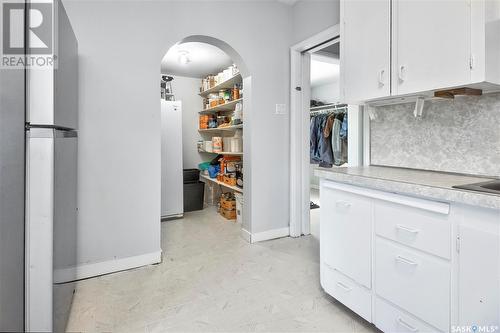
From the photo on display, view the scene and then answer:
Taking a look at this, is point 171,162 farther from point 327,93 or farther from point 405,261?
point 327,93

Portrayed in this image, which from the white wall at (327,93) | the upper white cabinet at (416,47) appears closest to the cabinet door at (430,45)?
the upper white cabinet at (416,47)

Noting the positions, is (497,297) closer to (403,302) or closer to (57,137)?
(403,302)

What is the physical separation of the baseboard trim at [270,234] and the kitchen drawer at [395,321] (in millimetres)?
1561

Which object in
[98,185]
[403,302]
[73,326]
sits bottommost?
[73,326]

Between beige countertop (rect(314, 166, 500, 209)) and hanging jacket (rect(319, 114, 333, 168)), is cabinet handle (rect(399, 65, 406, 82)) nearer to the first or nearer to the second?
beige countertop (rect(314, 166, 500, 209))

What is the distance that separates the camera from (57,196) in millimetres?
1195

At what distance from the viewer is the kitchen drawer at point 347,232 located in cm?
149

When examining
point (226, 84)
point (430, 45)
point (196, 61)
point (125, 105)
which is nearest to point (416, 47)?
point (430, 45)

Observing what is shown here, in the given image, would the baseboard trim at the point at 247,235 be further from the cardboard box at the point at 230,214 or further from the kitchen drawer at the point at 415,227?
the kitchen drawer at the point at 415,227

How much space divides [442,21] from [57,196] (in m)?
2.05

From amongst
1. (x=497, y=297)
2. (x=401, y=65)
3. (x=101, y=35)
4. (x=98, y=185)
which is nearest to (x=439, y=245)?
(x=497, y=297)

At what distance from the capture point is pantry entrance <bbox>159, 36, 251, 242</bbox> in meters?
3.59

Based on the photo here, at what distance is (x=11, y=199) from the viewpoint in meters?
1.05

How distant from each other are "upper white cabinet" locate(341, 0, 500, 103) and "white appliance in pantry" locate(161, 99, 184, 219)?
2.61 metres
